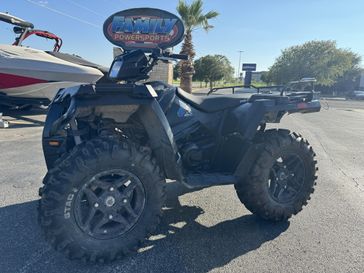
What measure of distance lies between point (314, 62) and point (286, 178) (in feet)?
150

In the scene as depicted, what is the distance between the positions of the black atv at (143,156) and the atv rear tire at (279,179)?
11mm

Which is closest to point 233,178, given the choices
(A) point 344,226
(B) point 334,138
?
(A) point 344,226

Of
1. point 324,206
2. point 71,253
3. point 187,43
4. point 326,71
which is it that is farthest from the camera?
point 326,71

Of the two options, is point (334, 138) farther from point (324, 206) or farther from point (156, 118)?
point (156, 118)

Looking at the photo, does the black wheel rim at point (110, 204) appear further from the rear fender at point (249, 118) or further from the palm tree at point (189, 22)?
the palm tree at point (189, 22)

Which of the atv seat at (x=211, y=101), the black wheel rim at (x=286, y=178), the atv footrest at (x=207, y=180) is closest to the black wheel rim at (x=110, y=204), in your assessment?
the atv footrest at (x=207, y=180)

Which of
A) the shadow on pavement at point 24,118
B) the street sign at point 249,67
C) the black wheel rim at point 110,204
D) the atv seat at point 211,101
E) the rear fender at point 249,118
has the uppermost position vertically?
the street sign at point 249,67

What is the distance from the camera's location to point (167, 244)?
8.78ft

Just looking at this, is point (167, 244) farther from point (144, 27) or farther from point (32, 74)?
point (144, 27)

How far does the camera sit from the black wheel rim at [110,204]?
7.67 feet

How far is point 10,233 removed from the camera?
8.99 ft

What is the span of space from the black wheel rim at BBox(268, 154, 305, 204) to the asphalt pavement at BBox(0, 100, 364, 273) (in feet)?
0.94

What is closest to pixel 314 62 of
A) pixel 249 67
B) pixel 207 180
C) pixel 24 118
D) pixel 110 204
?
pixel 249 67

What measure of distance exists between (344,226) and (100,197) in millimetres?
2549
